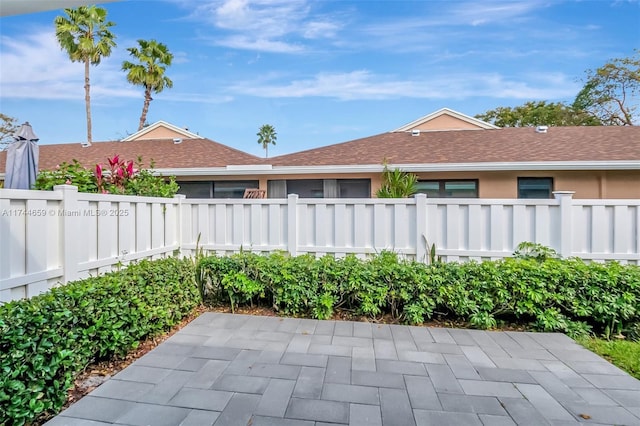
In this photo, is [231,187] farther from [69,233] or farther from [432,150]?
[69,233]

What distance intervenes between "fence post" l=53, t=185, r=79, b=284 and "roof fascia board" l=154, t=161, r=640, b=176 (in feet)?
18.4

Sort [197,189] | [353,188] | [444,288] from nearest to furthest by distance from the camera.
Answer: [444,288] → [353,188] → [197,189]

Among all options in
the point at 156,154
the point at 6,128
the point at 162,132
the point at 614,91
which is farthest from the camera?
the point at 6,128

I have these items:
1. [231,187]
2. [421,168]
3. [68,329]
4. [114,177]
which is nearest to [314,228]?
[114,177]

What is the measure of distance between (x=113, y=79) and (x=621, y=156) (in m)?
23.6

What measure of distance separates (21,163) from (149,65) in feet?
58.1

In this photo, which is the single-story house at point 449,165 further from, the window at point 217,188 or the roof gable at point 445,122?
the roof gable at point 445,122

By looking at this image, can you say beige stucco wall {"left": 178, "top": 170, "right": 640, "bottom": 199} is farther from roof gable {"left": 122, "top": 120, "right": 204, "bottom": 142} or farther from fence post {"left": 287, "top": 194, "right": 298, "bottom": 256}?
roof gable {"left": 122, "top": 120, "right": 204, "bottom": 142}

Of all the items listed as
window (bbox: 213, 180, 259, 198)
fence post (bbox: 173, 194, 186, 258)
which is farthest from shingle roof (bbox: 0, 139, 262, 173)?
fence post (bbox: 173, 194, 186, 258)

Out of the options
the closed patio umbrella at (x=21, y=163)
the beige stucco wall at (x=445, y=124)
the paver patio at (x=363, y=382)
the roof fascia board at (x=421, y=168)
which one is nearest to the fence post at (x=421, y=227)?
the paver patio at (x=363, y=382)

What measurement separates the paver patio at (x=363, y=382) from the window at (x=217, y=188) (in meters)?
5.97

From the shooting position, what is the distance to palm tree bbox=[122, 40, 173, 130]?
58.7ft

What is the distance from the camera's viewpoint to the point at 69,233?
3.11 meters

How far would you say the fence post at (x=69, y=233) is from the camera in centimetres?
307
